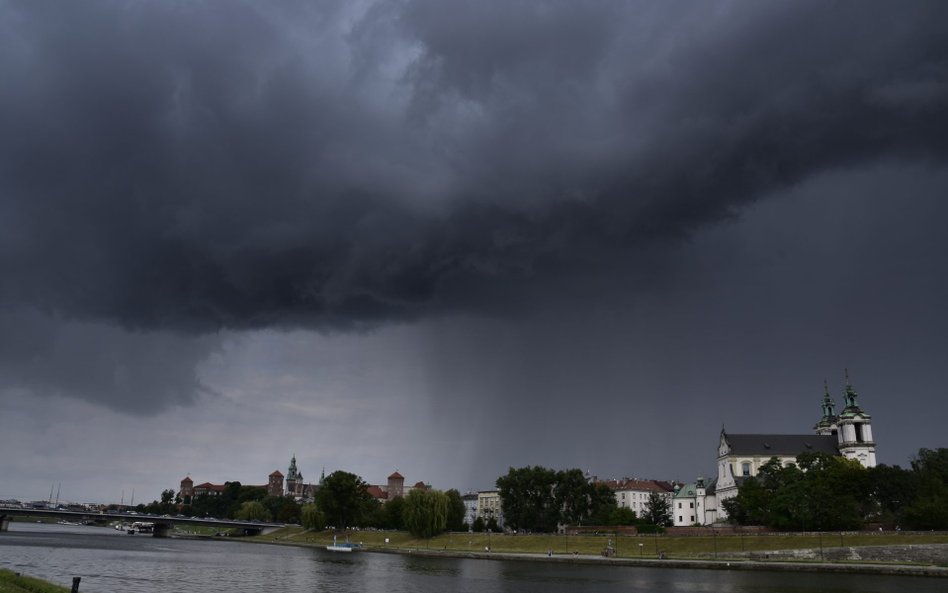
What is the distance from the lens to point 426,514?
128 metres

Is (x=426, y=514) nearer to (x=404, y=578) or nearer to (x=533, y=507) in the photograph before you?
(x=533, y=507)

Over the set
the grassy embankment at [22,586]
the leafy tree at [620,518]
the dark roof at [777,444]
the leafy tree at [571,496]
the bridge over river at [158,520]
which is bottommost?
the bridge over river at [158,520]

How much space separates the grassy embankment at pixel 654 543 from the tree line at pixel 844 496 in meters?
9.44

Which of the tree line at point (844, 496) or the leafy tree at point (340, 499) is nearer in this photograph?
the tree line at point (844, 496)

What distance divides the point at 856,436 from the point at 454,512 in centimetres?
8980

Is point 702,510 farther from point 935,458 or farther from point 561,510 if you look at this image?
point 935,458

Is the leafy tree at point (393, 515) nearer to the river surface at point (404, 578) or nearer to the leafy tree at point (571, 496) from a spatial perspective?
the leafy tree at point (571, 496)

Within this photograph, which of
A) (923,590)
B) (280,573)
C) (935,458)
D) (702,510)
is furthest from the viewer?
(702,510)

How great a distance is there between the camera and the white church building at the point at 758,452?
15475 centimetres

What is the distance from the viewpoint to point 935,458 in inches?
4584

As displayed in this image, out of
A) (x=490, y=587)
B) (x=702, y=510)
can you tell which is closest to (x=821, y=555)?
(x=490, y=587)

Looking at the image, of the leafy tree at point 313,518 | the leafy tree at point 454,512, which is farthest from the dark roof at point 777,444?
the leafy tree at point 313,518

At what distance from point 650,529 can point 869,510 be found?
32.1 metres

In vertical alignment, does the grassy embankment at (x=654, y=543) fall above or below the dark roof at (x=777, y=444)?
below
